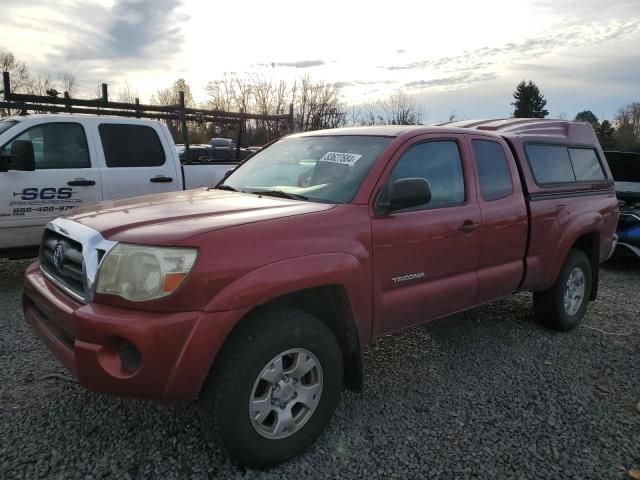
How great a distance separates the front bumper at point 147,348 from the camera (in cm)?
215

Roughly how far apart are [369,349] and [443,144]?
1.75 m

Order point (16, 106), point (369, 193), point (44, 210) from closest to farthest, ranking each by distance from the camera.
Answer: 1. point (369, 193)
2. point (44, 210)
3. point (16, 106)

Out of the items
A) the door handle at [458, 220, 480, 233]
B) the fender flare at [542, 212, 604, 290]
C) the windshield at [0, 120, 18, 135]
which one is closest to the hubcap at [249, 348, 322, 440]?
the door handle at [458, 220, 480, 233]

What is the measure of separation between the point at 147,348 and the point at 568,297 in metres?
Answer: 4.04

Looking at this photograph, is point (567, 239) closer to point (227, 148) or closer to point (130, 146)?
point (130, 146)

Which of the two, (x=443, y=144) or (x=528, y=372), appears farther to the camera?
(x=528, y=372)

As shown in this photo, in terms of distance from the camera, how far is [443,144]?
11.6 feet

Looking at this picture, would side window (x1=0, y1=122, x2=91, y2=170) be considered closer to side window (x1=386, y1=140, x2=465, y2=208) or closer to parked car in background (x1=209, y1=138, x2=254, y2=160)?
side window (x1=386, y1=140, x2=465, y2=208)

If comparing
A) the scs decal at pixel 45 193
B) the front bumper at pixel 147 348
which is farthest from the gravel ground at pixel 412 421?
the scs decal at pixel 45 193

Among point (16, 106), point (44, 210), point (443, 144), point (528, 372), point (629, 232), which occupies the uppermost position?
point (16, 106)

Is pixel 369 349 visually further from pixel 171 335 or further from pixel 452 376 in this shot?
pixel 171 335

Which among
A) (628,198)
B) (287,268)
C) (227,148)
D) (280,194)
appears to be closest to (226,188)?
(280,194)

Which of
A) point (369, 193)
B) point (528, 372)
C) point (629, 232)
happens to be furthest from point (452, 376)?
point (629, 232)

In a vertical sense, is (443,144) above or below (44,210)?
above
